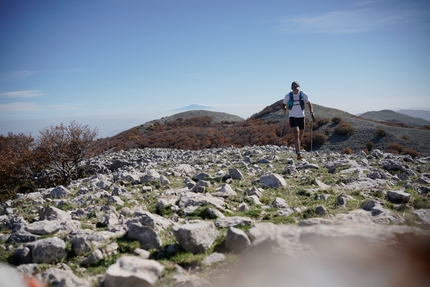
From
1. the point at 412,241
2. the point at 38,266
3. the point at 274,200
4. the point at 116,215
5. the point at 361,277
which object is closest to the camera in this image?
the point at 361,277

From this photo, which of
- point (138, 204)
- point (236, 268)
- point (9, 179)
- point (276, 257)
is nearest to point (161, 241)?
point (236, 268)

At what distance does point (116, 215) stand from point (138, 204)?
105cm

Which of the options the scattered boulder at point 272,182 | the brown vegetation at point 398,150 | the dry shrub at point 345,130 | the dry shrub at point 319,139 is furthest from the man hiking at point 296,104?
the dry shrub at point 345,130

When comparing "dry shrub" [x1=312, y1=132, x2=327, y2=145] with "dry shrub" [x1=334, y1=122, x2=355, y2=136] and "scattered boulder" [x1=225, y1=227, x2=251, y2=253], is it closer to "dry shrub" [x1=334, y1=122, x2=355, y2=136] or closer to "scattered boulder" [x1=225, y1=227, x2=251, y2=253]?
"dry shrub" [x1=334, y1=122, x2=355, y2=136]

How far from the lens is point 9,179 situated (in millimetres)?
15500

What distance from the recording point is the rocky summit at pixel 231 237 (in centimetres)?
283

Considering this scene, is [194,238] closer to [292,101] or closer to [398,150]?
[292,101]

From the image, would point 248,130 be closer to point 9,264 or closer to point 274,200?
point 274,200

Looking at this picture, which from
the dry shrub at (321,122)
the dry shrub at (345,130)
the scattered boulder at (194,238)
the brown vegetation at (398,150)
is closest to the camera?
the scattered boulder at (194,238)

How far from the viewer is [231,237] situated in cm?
397

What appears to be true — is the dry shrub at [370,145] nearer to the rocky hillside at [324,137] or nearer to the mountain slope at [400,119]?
the rocky hillside at [324,137]

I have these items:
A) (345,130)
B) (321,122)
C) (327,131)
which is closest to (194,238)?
(345,130)

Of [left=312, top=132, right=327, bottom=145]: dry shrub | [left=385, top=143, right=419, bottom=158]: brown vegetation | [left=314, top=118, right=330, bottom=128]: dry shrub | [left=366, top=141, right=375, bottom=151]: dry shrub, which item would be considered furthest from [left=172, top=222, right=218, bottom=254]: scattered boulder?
[left=314, top=118, right=330, bottom=128]: dry shrub

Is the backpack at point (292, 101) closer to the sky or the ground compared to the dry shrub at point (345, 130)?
closer to the sky
